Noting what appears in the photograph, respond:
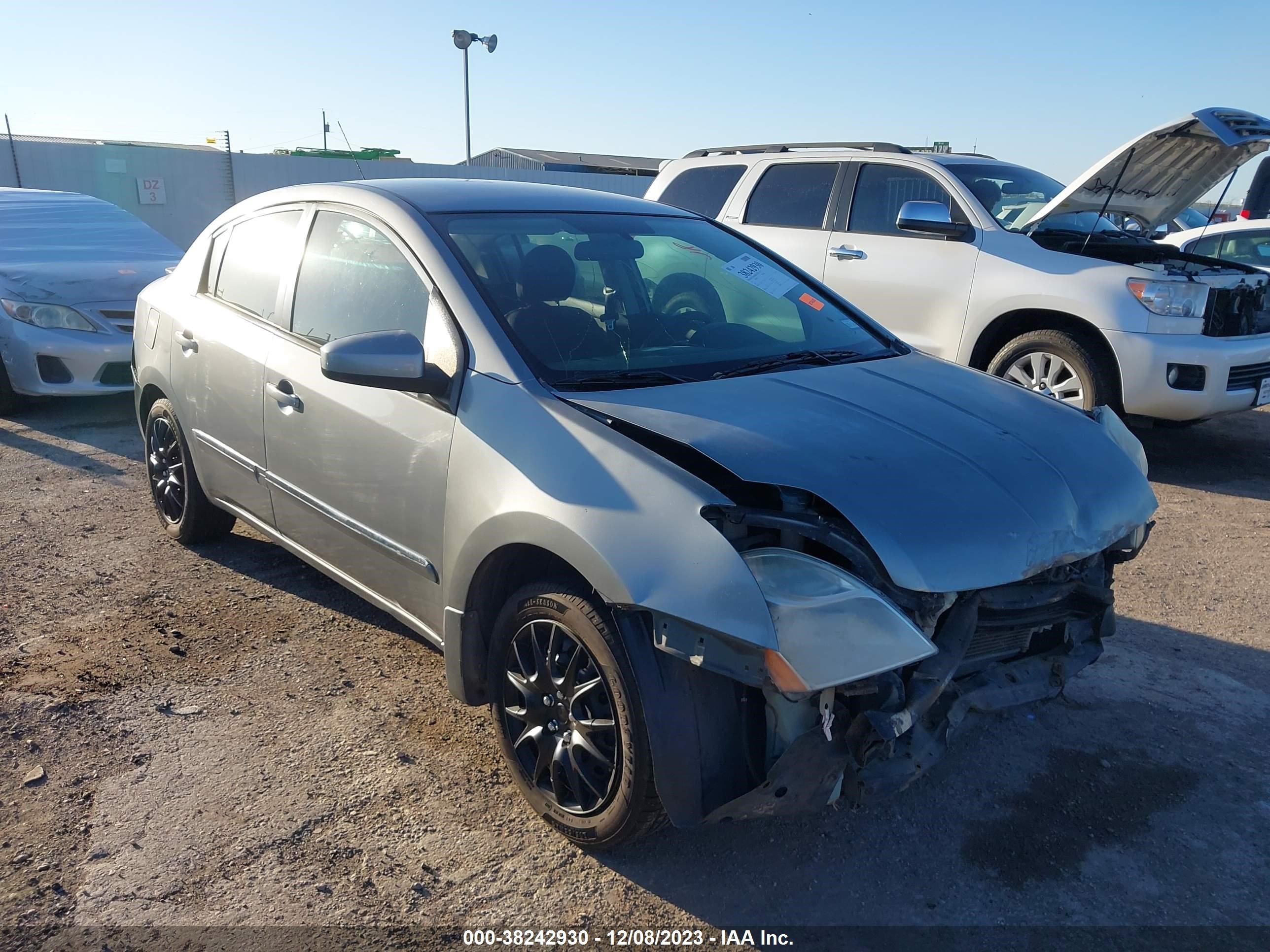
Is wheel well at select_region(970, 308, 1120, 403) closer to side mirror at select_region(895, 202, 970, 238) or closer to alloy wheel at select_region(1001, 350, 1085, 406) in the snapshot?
alloy wheel at select_region(1001, 350, 1085, 406)

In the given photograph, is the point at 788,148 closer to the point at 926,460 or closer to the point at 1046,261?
the point at 1046,261

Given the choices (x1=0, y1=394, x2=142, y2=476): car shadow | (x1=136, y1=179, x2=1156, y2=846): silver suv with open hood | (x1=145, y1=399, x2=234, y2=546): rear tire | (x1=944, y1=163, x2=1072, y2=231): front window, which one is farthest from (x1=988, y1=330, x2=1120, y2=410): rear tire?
(x1=0, y1=394, x2=142, y2=476): car shadow

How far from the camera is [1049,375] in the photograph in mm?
6273

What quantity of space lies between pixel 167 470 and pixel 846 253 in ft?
15.0

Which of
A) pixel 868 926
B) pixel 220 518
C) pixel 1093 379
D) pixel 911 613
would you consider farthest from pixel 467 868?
pixel 1093 379

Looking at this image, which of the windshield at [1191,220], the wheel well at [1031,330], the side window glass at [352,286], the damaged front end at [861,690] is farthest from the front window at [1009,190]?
the windshield at [1191,220]

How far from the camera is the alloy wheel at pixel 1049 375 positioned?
6.17m

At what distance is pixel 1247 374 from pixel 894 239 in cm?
230

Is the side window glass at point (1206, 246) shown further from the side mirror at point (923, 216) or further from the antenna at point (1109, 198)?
the side mirror at point (923, 216)

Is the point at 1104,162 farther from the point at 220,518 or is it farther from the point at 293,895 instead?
the point at 293,895

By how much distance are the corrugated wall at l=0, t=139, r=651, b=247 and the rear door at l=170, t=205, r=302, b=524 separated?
11982 millimetres

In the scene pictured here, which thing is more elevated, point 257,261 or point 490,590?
point 257,261

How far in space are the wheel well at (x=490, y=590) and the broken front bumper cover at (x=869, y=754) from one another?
29.0 inches

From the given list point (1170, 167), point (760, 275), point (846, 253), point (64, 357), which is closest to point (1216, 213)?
point (1170, 167)
